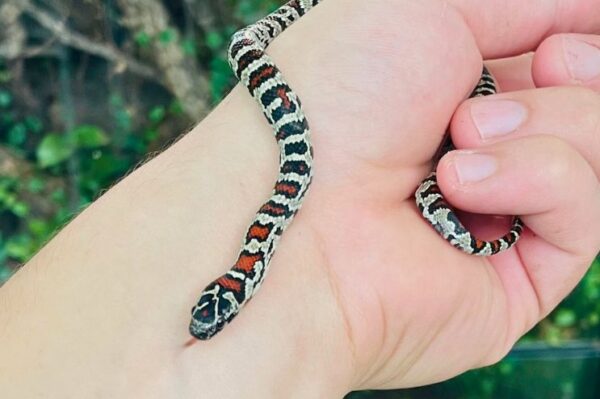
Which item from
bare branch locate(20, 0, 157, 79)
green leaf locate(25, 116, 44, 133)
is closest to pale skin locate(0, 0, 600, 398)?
bare branch locate(20, 0, 157, 79)

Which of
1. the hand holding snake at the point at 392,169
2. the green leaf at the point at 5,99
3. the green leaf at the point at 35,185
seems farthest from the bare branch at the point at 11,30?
the hand holding snake at the point at 392,169

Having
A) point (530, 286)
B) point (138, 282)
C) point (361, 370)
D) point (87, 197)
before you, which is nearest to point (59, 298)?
point (138, 282)

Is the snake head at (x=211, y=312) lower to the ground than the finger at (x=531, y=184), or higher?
higher

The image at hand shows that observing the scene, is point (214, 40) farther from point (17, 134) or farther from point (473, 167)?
point (473, 167)

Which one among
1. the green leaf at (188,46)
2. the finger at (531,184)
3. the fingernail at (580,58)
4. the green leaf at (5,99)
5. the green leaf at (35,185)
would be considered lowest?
the finger at (531,184)

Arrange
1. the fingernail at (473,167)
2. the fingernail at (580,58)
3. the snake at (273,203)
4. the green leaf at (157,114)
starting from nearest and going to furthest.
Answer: the snake at (273,203)
the fingernail at (473,167)
the fingernail at (580,58)
the green leaf at (157,114)

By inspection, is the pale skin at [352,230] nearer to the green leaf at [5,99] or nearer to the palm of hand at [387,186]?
the palm of hand at [387,186]

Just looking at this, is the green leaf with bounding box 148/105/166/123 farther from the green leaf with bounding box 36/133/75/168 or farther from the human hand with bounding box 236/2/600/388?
Answer: the human hand with bounding box 236/2/600/388
